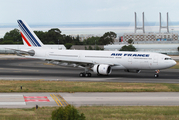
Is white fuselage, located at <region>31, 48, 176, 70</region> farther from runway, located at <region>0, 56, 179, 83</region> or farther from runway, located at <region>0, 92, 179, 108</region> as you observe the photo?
runway, located at <region>0, 92, 179, 108</region>

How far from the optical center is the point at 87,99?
71.4 ft

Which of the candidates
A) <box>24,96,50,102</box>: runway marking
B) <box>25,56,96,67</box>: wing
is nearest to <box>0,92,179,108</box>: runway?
<box>24,96,50,102</box>: runway marking

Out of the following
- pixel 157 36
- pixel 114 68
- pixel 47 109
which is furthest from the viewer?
pixel 157 36

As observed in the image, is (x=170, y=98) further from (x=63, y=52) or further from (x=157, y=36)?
(x=157, y=36)

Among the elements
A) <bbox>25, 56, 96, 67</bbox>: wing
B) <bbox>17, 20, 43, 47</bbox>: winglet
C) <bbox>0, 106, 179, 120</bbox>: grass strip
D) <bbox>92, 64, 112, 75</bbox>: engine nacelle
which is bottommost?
<bbox>0, 106, 179, 120</bbox>: grass strip

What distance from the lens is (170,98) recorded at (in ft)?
73.3

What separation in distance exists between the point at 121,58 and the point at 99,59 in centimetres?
397

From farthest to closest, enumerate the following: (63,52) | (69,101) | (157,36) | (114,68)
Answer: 1. (157,36)
2. (63,52)
3. (114,68)
4. (69,101)

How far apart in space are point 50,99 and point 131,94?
808cm

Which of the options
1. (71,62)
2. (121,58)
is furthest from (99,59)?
(71,62)

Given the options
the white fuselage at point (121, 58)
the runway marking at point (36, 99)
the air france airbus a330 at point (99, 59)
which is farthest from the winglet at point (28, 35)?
the runway marking at point (36, 99)

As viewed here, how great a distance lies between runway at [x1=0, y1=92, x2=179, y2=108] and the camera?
19828 mm

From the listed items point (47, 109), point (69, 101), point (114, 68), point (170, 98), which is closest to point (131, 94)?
point (170, 98)

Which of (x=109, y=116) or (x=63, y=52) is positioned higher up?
(x=63, y=52)
